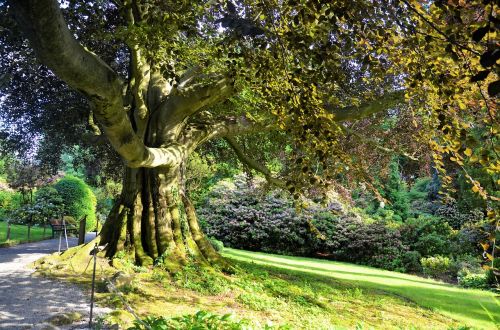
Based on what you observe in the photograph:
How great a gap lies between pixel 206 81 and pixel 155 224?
123 inches

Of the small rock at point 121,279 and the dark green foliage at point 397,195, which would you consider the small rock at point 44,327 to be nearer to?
the small rock at point 121,279

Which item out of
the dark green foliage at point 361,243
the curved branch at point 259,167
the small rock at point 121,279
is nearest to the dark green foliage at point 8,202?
the curved branch at point 259,167

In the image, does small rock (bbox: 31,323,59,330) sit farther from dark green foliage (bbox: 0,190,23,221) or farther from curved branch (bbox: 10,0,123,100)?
dark green foliage (bbox: 0,190,23,221)

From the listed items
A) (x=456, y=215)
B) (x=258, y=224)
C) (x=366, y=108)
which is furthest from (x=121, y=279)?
(x=456, y=215)

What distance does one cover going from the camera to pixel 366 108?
28.5 ft

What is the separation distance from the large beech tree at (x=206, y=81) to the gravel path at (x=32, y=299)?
1596 millimetres

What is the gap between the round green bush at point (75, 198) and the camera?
709 inches

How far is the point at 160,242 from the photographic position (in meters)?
8.29

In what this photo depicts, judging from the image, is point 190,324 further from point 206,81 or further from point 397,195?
point 397,195

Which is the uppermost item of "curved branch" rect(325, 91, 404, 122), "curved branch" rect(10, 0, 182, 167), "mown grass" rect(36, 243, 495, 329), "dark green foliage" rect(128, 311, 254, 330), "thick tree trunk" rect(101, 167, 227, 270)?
"curved branch" rect(325, 91, 404, 122)

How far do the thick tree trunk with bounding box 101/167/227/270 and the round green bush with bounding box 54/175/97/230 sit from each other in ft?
33.7

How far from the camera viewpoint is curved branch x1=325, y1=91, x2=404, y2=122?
27.2 ft

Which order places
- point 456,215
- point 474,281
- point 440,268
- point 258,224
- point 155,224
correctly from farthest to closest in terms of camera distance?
point 456,215 < point 258,224 < point 440,268 < point 474,281 < point 155,224

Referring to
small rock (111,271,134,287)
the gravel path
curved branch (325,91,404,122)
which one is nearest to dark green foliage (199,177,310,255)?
curved branch (325,91,404,122)
